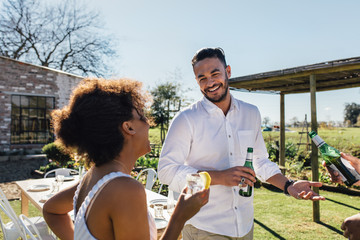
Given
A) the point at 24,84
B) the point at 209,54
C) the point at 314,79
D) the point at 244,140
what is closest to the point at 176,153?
the point at 244,140

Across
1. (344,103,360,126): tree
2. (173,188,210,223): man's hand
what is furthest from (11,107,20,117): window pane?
(344,103,360,126): tree

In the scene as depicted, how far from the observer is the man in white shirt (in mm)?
1925

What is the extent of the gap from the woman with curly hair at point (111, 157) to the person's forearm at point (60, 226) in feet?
1.09

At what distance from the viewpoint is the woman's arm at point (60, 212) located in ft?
5.13

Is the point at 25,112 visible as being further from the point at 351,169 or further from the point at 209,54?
the point at 351,169

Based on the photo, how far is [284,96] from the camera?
816cm

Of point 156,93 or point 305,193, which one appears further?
point 156,93

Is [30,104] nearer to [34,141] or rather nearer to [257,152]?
[34,141]

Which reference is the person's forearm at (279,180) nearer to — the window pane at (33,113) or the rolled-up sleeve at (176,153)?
the rolled-up sleeve at (176,153)

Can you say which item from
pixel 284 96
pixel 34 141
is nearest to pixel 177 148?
pixel 284 96

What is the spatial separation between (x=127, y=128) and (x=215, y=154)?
916 millimetres

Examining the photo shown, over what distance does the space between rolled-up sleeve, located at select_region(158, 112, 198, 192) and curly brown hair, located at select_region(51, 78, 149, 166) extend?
2.29ft

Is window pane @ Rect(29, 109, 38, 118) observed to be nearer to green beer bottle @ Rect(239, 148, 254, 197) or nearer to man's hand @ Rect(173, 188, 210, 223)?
green beer bottle @ Rect(239, 148, 254, 197)

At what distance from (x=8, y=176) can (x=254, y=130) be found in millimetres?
9645
